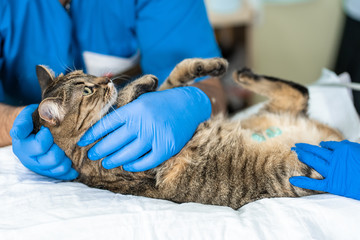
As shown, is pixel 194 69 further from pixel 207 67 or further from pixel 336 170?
pixel 336 170

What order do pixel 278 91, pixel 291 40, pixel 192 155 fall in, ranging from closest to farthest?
pixel 192 155 < pixel 278 91 < pixel 291 40

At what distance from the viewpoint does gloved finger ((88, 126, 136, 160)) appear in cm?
97

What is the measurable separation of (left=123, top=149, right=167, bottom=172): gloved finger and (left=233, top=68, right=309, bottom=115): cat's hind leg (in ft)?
1.84

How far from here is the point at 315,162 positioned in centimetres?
93

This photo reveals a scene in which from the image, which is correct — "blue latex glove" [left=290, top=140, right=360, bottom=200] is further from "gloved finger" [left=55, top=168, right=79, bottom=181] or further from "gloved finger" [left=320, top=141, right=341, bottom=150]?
"gloved finger" [left=55, top=168, right=79, bottom=181]

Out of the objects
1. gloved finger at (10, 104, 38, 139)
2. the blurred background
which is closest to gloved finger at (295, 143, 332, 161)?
gloved finger at (10, 104, 38, 139)

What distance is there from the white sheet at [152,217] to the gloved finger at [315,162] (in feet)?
0.26

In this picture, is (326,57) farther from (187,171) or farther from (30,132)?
(30,132)

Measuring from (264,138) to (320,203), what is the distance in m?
0.33

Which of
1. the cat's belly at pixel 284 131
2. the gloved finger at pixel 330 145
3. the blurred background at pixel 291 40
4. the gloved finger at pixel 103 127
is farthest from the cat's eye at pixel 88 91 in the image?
the blurred background at pixel 291 40

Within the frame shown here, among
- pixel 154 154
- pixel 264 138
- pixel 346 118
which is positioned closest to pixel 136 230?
pixel 154 154

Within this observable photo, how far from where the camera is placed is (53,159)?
3.04 feet

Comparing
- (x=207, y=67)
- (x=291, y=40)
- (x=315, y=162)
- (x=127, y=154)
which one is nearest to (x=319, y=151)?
(x=315, y=162)

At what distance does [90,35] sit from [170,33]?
370 millimetres
